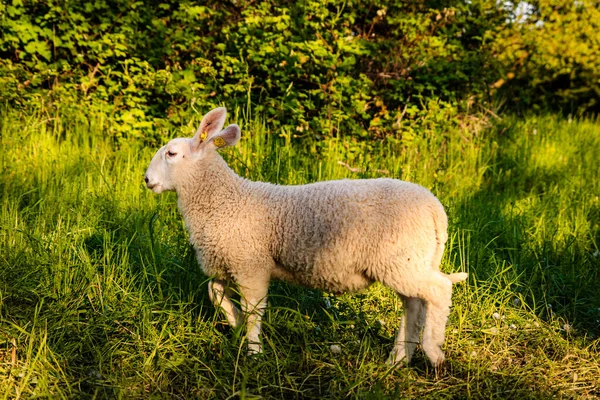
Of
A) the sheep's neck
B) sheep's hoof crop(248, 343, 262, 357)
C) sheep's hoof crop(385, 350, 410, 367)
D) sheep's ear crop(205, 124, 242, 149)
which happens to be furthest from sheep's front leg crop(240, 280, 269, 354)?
sheep's ear crop(205, 124, 242, 149)

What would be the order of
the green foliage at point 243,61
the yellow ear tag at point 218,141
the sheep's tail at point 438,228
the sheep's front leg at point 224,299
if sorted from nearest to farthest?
the sheep's tail at point 438,228 < the sheep's front leg at point 224,299 < the yellow ear tag at point 218,141 < the green foliage at point 243,61

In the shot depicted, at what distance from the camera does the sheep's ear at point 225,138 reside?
322 centimetres

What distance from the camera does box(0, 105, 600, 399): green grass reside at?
109 inches

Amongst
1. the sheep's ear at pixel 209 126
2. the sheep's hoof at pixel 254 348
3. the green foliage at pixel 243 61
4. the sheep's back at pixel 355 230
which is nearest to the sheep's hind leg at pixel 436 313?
the sheep's back at pixel 355 230

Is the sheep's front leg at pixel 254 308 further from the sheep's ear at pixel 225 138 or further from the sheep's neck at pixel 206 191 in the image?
the sheep's ear at pixel 225 138

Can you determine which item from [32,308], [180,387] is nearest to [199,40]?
[32,308]

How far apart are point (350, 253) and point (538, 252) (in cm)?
208

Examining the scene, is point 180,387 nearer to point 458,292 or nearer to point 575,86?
point 458,292

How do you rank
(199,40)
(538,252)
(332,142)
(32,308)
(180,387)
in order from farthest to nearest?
1. (199,40)
2. (332,142)
3. (538,252)
4. (32,308)
5. (180,387)

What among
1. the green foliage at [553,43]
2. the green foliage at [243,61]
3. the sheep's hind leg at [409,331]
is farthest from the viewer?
the green foliage at [553,43]

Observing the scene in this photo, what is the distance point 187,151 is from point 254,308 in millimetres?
934

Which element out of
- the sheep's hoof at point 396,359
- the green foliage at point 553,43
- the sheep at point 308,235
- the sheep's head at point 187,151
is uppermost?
the green foliage at point 553,43

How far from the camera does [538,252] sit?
429cm

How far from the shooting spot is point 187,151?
3209 mm
